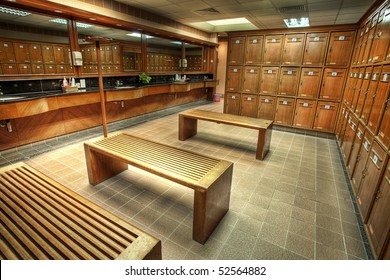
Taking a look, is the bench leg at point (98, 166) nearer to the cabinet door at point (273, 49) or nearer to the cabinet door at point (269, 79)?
the cabinet door at point (269, 79)

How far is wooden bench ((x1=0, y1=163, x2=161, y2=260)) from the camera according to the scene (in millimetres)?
1104

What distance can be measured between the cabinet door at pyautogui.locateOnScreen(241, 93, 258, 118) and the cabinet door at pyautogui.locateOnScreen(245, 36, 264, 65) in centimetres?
88

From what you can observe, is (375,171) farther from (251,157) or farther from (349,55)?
(349,55)

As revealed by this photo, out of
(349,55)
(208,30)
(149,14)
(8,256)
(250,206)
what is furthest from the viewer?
(208,30)

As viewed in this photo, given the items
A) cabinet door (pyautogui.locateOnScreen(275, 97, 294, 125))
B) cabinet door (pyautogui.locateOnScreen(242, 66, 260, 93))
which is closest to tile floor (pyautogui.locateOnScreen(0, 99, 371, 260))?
cabinet door (pyautogui.locateOnScreen(275, 97, 294, 125))

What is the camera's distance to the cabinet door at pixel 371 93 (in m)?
2.49

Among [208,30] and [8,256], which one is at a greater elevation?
[208,30]

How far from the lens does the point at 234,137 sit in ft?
15.7

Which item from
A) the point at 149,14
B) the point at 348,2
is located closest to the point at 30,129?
the point at 149,14

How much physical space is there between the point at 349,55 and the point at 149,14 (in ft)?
16.0

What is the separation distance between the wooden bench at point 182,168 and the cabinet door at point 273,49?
413 centimetres

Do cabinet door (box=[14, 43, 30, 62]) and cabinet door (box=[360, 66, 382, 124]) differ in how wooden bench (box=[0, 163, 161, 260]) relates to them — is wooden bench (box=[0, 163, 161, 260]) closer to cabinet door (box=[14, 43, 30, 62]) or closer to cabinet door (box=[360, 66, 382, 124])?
cabinet door (box=[360, 66, 382, 124])

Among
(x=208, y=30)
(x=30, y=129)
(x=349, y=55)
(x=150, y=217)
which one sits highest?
(x=208, y=30)

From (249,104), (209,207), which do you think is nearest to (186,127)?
(249,104)
